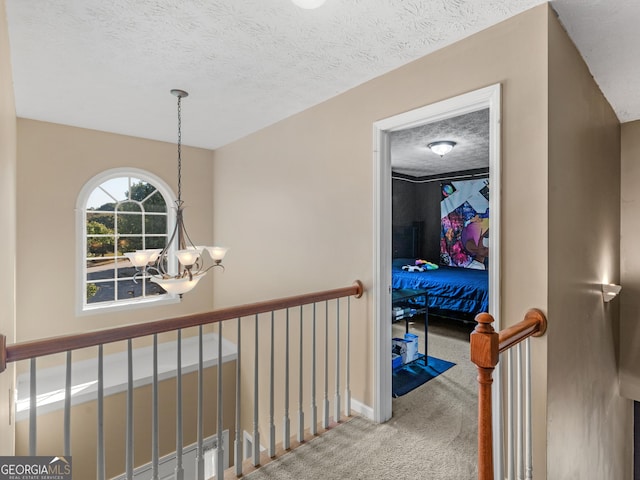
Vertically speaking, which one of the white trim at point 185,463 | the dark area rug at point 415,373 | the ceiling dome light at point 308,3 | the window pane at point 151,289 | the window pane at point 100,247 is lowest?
the white trim at point 185,463

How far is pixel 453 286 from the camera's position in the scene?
453 cm

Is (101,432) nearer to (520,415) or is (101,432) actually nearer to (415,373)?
(520,415)

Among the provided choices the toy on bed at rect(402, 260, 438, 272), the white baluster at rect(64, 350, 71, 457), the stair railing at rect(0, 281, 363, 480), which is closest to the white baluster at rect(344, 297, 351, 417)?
the stair railing at rect(0, 281, 363, 480)

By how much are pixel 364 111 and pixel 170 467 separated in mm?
4206

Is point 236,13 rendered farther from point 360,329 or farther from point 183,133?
point 183,133

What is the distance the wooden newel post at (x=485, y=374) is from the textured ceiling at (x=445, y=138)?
1583 millimetres

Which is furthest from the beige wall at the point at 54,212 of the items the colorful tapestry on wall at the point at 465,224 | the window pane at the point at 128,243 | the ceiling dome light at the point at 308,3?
the colorful tapestry on wall at the point at 465,224

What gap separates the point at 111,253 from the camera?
4.00 meters

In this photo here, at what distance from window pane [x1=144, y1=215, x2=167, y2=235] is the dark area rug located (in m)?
3.31

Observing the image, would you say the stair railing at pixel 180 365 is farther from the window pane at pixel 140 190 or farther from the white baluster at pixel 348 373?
the window pane at pixel 140 190

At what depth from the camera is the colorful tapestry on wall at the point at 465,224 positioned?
5.62 metres

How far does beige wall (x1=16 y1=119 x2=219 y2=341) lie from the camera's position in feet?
11.0

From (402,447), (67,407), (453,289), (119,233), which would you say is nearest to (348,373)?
(402,447)

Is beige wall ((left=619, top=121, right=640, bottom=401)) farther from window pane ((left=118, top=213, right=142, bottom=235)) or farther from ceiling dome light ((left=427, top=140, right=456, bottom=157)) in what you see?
window pane ((left=118, top=213, right=142, bottom=235))
